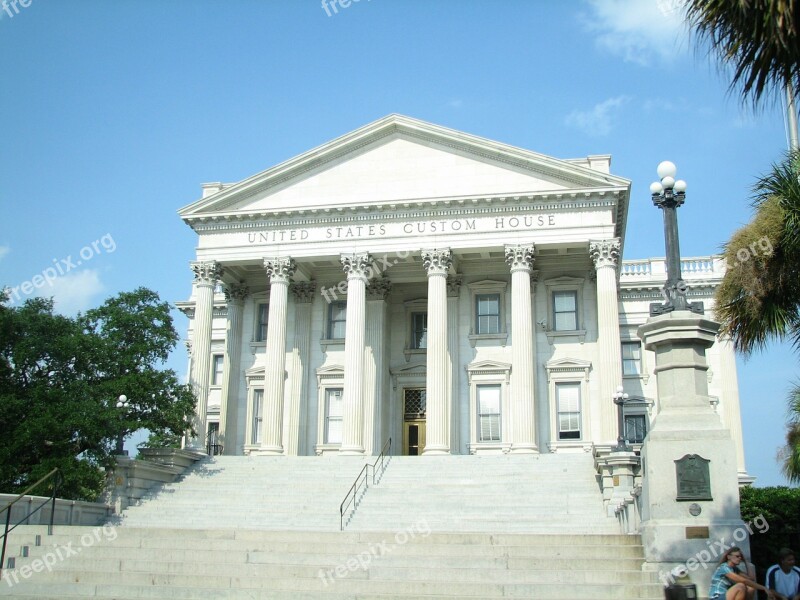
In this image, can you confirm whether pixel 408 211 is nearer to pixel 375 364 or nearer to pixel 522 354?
pixel 375 364

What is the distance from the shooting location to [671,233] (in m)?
14.1

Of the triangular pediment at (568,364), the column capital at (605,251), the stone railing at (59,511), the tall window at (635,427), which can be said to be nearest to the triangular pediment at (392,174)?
the column capital at (605,251)

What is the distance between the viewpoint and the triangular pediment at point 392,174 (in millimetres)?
34812

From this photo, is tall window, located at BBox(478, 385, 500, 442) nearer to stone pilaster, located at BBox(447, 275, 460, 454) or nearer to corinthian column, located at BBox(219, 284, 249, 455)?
stone pilaster, located at BBox(447, 275, 460, 454)

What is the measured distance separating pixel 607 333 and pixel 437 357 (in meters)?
6.58

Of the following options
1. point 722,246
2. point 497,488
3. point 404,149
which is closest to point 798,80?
point 722,246

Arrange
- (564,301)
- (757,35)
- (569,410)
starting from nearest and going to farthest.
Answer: (757,35)
(569,410)
(564,301)

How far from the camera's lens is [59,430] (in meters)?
25.9

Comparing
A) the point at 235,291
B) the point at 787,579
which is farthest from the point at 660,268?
the point at 787,579

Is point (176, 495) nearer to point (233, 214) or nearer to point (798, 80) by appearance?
point (233, 214)

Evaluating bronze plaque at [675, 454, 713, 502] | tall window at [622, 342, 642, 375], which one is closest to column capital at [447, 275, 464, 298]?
tall window at [622, 342, 642, 375]

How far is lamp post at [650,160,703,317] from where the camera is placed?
14.0m

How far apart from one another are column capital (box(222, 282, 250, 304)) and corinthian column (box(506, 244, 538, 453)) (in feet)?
42.4

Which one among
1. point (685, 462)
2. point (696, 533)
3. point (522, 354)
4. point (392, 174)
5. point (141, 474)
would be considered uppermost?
point (392, 174)
